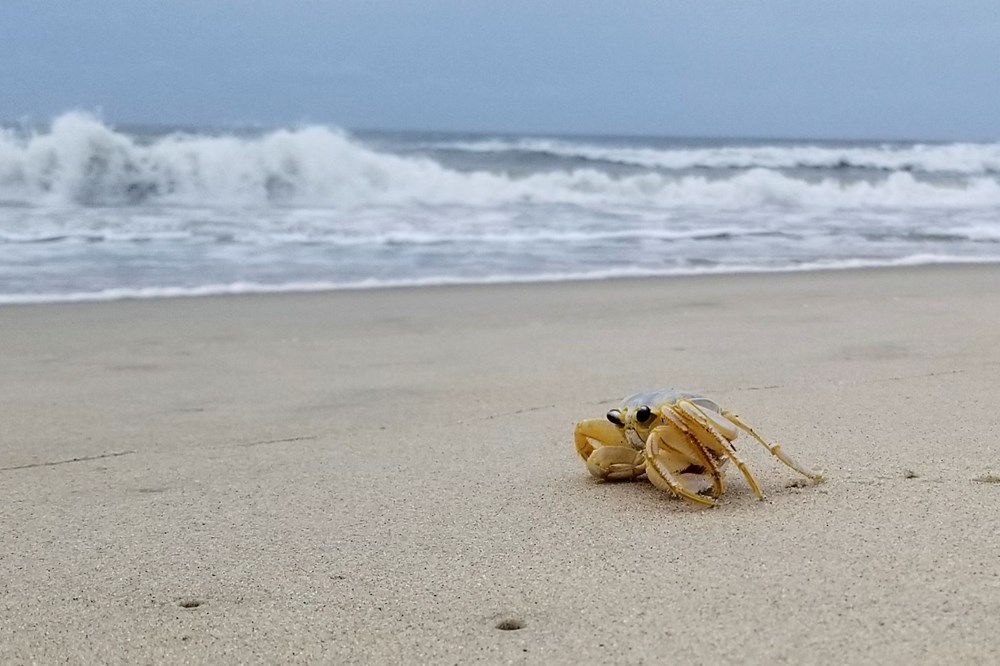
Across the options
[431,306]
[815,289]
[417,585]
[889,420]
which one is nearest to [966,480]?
[889,420]

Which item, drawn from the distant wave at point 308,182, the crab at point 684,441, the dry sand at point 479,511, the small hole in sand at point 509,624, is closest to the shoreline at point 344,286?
the dry sand at point 479,511

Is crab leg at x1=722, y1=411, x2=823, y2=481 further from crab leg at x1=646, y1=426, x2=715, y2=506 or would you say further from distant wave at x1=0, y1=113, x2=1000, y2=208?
distant wave at x1=0, y1=113, x2=1000, y2=208

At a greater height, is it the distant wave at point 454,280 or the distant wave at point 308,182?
the distant wave at point 308,182

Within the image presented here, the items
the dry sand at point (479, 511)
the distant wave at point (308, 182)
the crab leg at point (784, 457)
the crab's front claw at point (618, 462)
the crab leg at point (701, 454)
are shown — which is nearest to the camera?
the dry sand at point (479, 511)

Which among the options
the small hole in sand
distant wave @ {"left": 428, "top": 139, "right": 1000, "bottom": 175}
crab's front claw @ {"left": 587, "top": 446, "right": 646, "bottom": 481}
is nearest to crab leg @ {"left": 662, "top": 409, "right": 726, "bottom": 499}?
crab's front claw @ {"left": 587, "top": 446, "right": 646, "bottom": 481}

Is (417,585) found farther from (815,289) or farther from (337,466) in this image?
(815,289)

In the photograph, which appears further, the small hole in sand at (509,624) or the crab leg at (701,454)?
the crab leg at (701,454)

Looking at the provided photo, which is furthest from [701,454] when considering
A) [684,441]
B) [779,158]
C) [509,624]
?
[779,158]

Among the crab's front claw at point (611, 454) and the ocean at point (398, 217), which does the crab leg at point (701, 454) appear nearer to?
the crab's front claw at point (611, 454)
